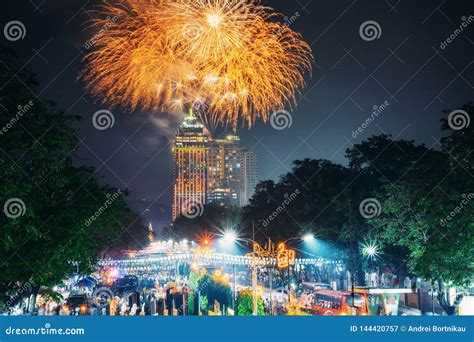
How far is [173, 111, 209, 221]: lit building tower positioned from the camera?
153250 mm

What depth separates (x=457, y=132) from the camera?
62.3 ft

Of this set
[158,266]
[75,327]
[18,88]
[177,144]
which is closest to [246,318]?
[75,327]

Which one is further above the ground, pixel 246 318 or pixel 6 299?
pixel 6 299

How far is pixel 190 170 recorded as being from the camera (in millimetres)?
Result: 165625

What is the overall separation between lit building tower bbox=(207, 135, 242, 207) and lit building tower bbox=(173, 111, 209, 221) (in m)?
2.50

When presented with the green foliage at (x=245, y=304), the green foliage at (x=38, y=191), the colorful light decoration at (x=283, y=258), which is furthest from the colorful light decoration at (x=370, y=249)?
the green foliage at (x=38, y=191)

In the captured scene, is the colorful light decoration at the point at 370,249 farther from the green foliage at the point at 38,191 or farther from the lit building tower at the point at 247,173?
the lit building tower at the point at 247,173

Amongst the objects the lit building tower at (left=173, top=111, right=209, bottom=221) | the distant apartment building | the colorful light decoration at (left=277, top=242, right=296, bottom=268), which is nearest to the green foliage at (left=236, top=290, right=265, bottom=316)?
the colorful light decoration at (left=277, top=242, right=296, bottom=268)

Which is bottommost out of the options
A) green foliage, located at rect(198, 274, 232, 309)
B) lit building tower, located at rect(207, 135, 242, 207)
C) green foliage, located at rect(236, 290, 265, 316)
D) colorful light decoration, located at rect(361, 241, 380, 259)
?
green foliage, located at rect(236, 290, 265, 316)

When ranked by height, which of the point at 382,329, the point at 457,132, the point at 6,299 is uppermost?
the point at 457,132

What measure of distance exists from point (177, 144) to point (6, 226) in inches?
5620

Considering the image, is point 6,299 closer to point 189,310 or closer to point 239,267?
point 189,310

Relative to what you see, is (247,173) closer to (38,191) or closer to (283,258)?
(283,258)

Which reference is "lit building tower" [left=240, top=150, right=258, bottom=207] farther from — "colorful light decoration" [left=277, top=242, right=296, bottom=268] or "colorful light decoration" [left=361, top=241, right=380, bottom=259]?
"colorful light decoration" [left=277, top=242, right=296, bottom=268]
